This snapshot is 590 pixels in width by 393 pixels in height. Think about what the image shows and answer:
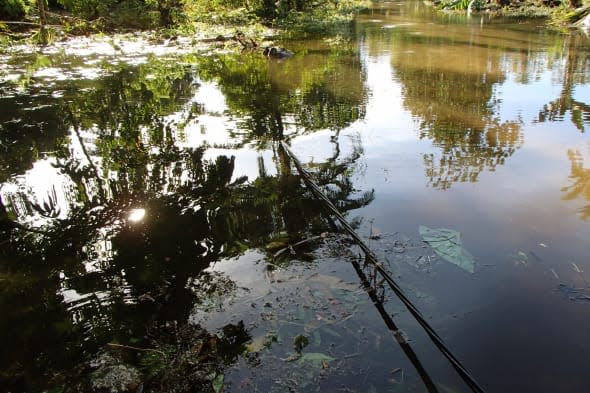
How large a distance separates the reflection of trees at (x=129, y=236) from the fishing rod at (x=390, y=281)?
0.69 ft

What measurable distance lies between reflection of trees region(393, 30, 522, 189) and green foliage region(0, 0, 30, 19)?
1774 centimetres

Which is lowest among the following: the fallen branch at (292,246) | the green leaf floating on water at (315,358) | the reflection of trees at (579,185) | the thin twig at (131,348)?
the green leaf floating on water at (315,358)

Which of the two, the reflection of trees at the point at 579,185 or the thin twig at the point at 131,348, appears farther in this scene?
the reflection of trees at the point at 579,185

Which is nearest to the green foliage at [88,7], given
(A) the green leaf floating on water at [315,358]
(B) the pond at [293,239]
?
(B) the pond at [293,239]

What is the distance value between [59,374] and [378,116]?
755 cm

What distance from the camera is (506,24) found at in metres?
21.5

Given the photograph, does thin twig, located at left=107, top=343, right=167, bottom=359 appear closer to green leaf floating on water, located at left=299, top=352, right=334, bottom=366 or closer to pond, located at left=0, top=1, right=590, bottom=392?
pond, located at left=0, top=1, right=590, bottom=392

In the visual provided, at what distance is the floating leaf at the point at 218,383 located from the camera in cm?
318

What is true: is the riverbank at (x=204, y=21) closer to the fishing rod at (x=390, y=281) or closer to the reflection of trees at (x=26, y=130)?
the reflection of trees at (x=26, y=130)

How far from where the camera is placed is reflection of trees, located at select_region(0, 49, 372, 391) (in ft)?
12.3

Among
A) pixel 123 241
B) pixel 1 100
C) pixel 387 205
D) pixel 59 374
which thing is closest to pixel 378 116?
pixel 387 205

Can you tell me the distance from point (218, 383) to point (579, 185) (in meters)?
5.75

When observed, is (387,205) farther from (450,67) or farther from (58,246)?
(450,67)

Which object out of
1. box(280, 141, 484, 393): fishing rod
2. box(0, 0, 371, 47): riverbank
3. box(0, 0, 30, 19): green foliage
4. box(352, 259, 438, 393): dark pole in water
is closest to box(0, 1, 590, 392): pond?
box(352, 259, 438, 393): dark pole in water
